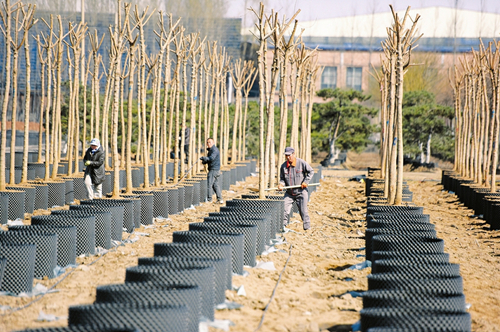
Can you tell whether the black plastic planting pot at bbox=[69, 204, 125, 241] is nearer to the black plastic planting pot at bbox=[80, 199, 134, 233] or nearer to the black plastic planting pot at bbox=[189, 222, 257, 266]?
the black plastic planting pot at bbox=[80, 199, 134, 233]

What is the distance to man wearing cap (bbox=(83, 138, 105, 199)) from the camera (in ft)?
36.0

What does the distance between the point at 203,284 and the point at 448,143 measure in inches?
882

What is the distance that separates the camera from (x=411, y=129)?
25312mm

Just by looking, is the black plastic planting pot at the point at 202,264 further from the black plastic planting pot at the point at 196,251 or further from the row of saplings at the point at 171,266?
the black plastic planting pot at the point at 196,251

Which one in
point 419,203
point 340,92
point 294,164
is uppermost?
point 340,92

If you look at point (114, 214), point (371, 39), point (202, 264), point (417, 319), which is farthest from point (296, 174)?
point (371, 39)

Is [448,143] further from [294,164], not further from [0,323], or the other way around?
[0,323]

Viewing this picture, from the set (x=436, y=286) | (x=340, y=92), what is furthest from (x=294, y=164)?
(x=340, y=92)

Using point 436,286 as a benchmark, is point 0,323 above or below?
below

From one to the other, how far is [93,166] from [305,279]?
5755 mm

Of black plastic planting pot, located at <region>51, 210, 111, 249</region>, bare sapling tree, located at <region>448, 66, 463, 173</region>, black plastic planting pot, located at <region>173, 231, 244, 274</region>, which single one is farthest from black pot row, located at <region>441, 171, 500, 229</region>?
black plastic planting pot, located at <region>51, 210, 111, 249</region>

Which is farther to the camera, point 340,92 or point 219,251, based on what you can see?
point 340,92

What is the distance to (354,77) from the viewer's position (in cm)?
4459

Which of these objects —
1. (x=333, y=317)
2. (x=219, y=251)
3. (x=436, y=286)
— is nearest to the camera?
(x=436, y=286)
